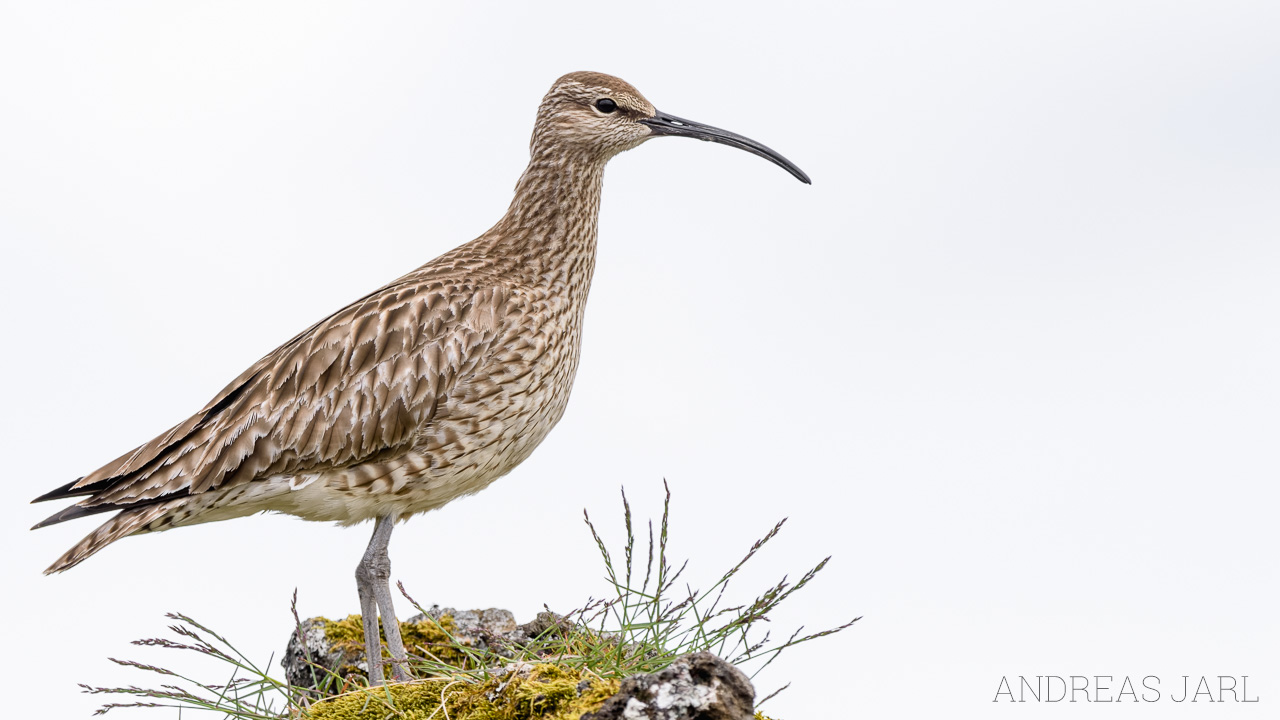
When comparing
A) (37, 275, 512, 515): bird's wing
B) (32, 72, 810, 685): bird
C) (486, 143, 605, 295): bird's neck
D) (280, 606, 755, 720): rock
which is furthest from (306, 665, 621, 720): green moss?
(486, 143, 605, 295): bird's neck

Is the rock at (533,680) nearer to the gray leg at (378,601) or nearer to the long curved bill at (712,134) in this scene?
the gray leg at (378,601)

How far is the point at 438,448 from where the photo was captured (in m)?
8.83

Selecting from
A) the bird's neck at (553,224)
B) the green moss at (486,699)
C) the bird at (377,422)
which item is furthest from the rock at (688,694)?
the bird's neck at (553,224)

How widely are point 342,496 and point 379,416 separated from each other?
62cm

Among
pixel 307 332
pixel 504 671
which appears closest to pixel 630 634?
pixel 504 671

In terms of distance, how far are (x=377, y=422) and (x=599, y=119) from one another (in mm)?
2890

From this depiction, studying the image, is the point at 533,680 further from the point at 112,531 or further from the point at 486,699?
the point at 112,531

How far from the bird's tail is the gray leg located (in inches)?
53.9

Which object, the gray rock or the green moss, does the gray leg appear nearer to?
the gray rock

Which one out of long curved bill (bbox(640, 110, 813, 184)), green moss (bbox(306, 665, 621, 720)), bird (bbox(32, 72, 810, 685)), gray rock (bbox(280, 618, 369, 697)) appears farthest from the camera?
long curved bill (bbox(640, 110, 813, 184))

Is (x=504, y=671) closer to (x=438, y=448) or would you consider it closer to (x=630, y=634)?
(x=630, y=634)

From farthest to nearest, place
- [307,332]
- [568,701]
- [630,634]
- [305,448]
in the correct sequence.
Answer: [307,332]
[305,448]
[630,634]
[568,701]

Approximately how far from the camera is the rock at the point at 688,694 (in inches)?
247

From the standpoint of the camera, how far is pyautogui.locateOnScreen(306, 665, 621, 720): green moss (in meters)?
6.82
